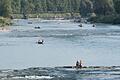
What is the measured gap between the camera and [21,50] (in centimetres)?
10625

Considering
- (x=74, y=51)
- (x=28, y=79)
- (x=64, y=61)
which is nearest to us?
(x=28, y=79)

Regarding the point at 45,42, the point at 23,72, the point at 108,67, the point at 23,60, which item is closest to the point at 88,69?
the point at 108,67

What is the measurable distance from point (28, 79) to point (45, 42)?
65911mm

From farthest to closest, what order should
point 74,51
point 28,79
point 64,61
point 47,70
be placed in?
1. point 74,51
2. point 64,61
3. point 47,70
4. point 28,79

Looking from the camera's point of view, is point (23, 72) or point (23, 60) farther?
point (23, 60)

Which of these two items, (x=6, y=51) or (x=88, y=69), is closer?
(x=88, y=69)

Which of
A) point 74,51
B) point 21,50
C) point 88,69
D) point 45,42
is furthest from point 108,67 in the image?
point 45,42

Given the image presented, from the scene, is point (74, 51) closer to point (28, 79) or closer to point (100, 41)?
point (100, 41)

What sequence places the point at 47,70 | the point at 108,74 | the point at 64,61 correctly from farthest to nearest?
1. the point at 64,61
2. the point at 47,70
3. the point at 108,74

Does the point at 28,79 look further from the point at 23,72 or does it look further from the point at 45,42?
the point at 45,42

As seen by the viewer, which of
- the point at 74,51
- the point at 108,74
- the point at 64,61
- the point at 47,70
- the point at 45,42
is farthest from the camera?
the point at 45,42

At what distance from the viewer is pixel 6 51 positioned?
105250mm

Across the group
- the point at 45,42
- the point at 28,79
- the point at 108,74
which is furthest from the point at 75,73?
the point at 45,42

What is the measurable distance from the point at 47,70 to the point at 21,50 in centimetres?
3480
